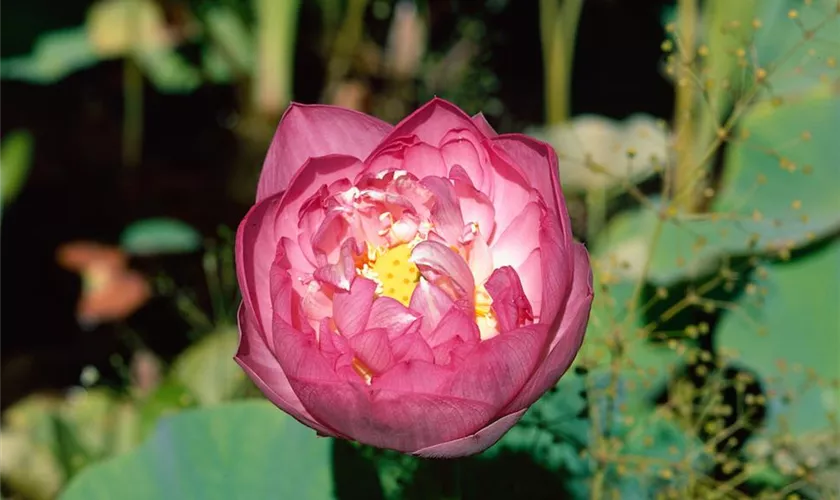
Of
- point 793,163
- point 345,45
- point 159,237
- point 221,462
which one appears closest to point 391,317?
point 221,462

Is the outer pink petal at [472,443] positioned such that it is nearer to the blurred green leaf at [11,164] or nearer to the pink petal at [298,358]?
the pink petal at [298,358]

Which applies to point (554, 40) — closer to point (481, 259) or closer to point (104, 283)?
point (104, 283)

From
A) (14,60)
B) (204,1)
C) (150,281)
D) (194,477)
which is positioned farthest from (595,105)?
(194,477)

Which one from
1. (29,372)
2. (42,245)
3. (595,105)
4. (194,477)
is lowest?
(29,372)

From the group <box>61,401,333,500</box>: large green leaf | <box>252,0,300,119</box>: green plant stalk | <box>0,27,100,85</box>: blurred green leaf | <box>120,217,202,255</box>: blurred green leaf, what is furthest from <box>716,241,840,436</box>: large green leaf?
<box>0,27,100,85</box>: blurred green leaf

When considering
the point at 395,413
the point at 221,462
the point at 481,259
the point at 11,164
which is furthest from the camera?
the point at 11,164

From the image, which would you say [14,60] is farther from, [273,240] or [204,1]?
[273,240]

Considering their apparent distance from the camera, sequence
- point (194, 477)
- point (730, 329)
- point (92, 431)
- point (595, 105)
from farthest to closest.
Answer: point (595, 105), point (92, 431), point (730, 329), point (194, 477)

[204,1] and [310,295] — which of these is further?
[204,1]
